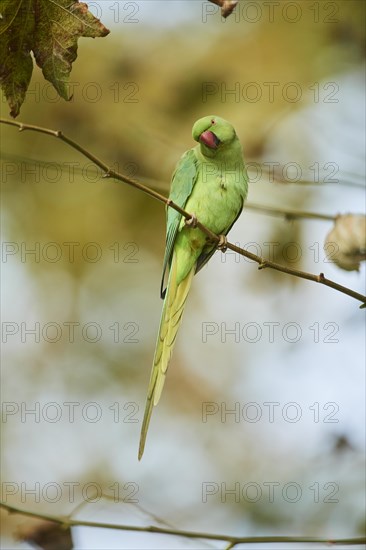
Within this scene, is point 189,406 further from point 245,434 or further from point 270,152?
point 270,152

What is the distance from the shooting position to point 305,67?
6840mm

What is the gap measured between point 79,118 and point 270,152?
245cm

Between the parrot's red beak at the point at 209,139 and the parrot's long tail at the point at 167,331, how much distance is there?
2.32 ft

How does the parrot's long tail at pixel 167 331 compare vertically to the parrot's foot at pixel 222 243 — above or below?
below

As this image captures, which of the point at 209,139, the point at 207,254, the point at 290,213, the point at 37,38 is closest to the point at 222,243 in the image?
the point at 207,254

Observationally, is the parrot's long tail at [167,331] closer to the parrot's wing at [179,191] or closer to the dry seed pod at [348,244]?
the parrot's wing at [179,191]

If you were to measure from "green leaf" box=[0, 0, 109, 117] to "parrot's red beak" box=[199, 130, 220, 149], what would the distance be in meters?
1.37

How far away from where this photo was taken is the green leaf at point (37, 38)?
2295 mm

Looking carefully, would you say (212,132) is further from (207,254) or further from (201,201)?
(207,254)

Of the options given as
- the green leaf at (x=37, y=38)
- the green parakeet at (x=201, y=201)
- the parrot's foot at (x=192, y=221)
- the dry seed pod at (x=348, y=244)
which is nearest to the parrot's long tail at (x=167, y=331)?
the green parakeet at (x=201, y=201)

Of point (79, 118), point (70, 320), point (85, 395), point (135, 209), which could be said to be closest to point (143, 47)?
point (79, 118)

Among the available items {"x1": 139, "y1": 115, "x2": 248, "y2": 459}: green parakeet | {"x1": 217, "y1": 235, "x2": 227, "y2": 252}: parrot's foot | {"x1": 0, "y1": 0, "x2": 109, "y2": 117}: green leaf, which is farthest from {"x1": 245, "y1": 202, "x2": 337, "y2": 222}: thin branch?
{"x1": 0, "y1": 0, "x2": 109, "y2": 117}: green leaf

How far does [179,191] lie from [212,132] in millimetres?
499

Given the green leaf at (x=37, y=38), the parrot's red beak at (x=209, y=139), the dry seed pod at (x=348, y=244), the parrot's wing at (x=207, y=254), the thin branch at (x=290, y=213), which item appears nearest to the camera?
the green leaf at (x=37, y=38)
